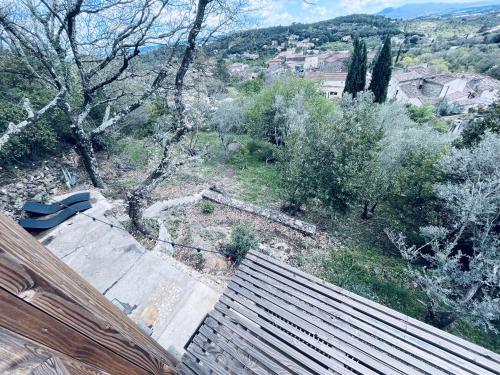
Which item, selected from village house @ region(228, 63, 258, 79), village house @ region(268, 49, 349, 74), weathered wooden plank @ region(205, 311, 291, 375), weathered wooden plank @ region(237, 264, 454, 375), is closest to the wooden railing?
weathered wooden plank @ region(205, 311, 291, 375)

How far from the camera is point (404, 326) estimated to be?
265 cm

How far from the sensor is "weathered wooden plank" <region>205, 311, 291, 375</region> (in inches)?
97.6

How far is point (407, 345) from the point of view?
2.53 meters

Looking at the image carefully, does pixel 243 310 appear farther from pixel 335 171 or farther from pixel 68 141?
pixel 68 141

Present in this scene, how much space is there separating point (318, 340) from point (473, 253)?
641 cm

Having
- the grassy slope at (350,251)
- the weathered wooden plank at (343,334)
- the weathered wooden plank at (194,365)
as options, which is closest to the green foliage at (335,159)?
the grassy slope at (350,251)

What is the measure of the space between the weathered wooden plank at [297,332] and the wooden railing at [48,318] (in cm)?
202

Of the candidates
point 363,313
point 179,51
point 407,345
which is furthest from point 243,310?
point 179,51

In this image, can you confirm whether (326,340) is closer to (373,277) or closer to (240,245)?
(240,245)

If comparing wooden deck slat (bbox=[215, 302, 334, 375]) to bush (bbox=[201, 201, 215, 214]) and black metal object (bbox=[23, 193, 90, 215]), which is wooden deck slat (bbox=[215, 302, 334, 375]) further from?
bush (bbox=[201, 201, 215, 214])

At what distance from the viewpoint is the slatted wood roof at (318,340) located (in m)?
2.42

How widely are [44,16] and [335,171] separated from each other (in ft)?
33.2

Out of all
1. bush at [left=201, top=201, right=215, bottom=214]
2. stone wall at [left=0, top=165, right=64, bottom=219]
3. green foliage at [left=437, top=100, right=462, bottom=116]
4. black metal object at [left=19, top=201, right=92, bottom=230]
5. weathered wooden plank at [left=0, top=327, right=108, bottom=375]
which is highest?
weathered wooden plank at [left=0, top=327, right=108, bottom=375]

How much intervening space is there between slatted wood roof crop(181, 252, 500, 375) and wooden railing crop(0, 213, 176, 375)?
1793mm
